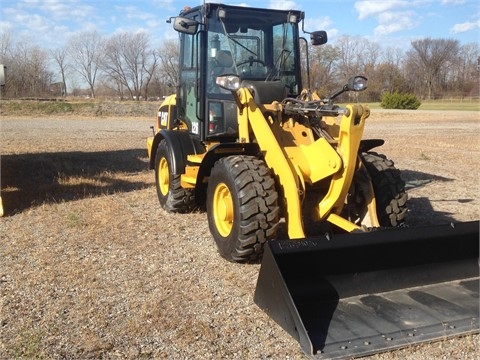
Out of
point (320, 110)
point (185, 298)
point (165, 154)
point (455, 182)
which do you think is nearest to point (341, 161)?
point (320, 110)

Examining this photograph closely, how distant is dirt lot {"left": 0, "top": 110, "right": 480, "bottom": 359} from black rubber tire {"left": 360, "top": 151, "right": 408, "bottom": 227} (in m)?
1.34

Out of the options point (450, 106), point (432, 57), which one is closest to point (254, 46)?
point (450, 106)

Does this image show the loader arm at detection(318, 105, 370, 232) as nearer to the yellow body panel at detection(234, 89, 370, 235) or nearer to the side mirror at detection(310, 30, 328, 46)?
the yellow body panel at detection(234, 89, 370, 235)

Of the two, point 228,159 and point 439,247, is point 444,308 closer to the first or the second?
point 439,247

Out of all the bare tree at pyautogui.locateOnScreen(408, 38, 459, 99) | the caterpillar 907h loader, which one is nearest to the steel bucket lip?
the caterpillar 907h loader

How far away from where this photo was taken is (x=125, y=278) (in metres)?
4.79

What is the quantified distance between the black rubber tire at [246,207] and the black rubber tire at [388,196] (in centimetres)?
124

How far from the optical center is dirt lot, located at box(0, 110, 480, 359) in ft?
11.8

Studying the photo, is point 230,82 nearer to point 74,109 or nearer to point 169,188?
point 169,188

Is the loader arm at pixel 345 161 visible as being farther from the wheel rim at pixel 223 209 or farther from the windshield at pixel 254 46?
the windshield at pixel 254 46

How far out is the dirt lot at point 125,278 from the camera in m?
3.60

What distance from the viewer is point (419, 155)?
529 inches

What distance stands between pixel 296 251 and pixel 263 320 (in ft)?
1.86

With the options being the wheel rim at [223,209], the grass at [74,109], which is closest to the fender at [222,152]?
the wheel rim at [223,209]
